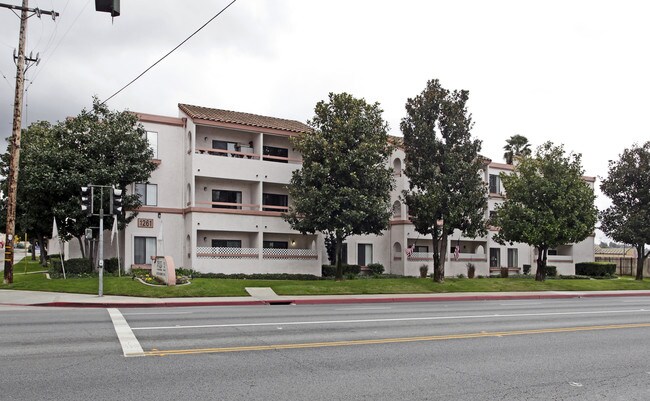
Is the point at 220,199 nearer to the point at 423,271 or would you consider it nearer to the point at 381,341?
the point at 423,271

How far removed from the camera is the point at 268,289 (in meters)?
25.4

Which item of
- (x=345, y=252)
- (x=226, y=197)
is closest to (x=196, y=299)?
(x=226, y=197)

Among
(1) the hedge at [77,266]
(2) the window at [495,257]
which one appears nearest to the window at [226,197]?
(1) the hedge at [77,266]

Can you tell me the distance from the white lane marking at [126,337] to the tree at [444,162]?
18.9 meters

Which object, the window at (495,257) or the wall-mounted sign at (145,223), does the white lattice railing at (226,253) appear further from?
the window at (495,257)

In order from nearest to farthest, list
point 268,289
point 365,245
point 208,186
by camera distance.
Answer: point 268,289
point 208,186
point 365,245

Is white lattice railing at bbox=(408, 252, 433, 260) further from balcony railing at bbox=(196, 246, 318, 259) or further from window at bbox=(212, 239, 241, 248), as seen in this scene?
window at bbox=(212, 239, 241, 248)

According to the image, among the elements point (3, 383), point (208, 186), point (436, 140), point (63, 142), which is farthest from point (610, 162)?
point (3, 383)

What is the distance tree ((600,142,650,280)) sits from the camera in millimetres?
40344

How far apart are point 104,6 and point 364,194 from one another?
799 inches

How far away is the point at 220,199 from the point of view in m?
35.4

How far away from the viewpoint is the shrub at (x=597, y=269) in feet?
153

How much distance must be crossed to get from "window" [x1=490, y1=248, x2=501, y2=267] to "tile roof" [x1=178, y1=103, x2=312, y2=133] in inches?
737

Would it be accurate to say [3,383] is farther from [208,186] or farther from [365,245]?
[365,245]
